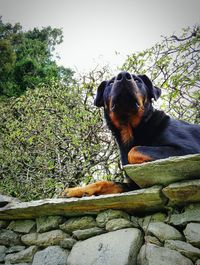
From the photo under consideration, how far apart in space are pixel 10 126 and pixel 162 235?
27.9 feet

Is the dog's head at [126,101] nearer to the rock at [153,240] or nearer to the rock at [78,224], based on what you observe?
the rock at [78,224]

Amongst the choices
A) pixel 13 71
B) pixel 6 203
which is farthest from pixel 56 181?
pixel 13 71

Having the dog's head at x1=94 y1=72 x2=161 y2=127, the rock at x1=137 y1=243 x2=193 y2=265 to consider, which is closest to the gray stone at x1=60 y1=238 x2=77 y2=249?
the rock at x1=137 y1=243 x2=193 y2=265

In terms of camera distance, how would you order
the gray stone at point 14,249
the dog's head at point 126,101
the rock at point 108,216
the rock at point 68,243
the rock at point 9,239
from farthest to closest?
1. the dog's head at point 126,101
2. the rock at point 9,239
3. the gray stone at point 14,249
4. the rock at point 68,243
5. the rock at point 108,216

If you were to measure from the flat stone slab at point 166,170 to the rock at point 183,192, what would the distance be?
0.23 ft

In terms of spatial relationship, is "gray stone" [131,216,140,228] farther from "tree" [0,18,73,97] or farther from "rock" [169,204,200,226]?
"tree" [0,18,73,97]

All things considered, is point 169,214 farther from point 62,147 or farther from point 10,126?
point 10,126

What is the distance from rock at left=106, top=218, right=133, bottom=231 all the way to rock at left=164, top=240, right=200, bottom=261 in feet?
1.34

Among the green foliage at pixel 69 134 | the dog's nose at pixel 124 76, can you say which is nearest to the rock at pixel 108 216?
the dog's nose at pixel 124 76

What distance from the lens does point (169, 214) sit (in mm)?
2445

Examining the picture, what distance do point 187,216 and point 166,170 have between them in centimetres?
38

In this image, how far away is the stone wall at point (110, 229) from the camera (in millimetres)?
2270

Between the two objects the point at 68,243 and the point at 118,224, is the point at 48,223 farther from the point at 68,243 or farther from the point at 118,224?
the point at 118,224

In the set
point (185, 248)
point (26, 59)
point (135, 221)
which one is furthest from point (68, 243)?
point (26, 59)
